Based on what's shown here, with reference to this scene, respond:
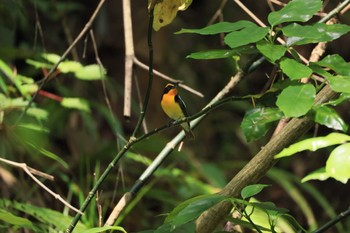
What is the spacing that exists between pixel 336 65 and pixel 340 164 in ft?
0.57

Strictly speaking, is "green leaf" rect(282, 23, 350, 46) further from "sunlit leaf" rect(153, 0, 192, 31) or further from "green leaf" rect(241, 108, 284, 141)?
"sunlit leaf" rect(153, 0, 192, 31)

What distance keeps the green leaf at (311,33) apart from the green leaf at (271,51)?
3cm

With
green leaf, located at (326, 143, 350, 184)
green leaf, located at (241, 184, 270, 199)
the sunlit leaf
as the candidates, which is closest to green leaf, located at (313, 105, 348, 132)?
green leaf, located at (326, 143, 350, 184)

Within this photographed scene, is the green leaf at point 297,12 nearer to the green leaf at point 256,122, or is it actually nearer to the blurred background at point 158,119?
the green leaf at point 256,122

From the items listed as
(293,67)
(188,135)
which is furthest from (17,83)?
(293,67)

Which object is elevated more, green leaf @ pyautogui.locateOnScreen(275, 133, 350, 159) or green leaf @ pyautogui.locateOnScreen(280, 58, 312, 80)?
green leaf @ pyautogui.locateOnScreen(280, 58, 312, 80)

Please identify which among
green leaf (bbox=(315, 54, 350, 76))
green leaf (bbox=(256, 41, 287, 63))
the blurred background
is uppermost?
green leaf (bbox=(256, 41, 287, 63))

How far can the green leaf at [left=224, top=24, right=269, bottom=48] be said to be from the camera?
967 mm

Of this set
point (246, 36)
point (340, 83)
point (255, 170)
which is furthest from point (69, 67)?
point (340, 83)

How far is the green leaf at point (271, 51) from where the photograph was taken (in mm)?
956

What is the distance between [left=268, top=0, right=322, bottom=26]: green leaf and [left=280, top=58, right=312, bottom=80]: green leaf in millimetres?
74

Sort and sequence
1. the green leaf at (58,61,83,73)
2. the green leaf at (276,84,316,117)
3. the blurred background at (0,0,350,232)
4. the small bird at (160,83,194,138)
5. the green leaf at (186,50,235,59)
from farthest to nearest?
the blurred background at (0,0,350,232)
the green leaf at (58,61,83,73)
the small bird at (160,83,194,138)
the green leaf at (186,50,235,59)
the green leaf at (276,84,316,117)

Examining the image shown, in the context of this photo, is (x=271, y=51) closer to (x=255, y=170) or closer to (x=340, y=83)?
(x=340, y=83)

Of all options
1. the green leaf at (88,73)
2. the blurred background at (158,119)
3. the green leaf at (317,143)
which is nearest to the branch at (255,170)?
the green leaf at (317,143)
